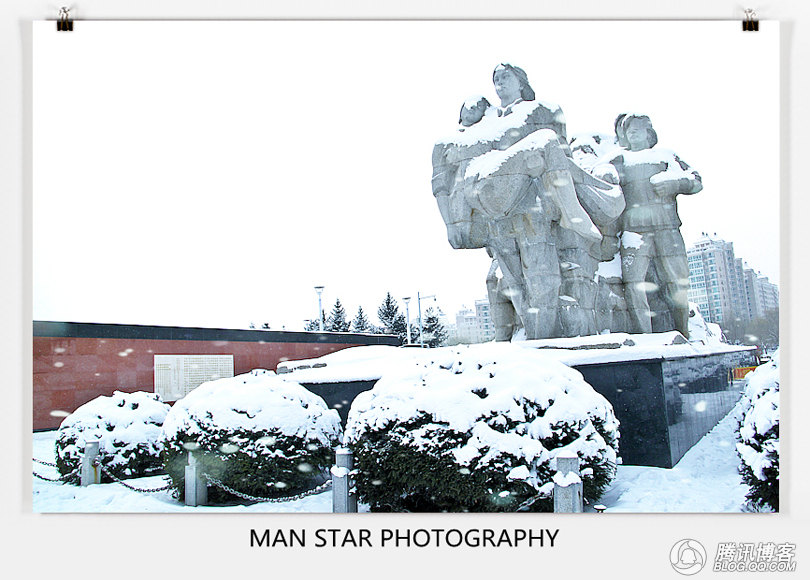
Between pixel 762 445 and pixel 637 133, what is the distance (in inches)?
177

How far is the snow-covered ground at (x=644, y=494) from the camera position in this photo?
4.85m

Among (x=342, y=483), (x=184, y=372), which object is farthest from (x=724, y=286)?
(x=184, y=372)

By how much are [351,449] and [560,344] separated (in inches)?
98.0

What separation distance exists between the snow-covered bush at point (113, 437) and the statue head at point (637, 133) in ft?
20.4

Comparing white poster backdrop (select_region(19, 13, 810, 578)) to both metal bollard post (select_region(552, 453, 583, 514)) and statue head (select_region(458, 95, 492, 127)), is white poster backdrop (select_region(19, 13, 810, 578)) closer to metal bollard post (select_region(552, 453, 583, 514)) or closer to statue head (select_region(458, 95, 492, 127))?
metal bollard post (select_region(552, 453, 583, 514))

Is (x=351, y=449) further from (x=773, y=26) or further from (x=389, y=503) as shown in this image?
(x=773, y=26)

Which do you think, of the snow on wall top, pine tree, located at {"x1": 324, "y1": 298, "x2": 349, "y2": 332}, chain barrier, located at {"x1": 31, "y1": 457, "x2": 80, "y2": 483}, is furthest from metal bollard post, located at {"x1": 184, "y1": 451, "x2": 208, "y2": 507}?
pine tree, located at {"x1": 324, "y1": 298, "x2": 349, "y2": 332}

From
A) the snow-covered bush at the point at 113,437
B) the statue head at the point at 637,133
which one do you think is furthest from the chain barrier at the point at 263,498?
the statue head at the point at 637,133

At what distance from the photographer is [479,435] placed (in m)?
4.51
